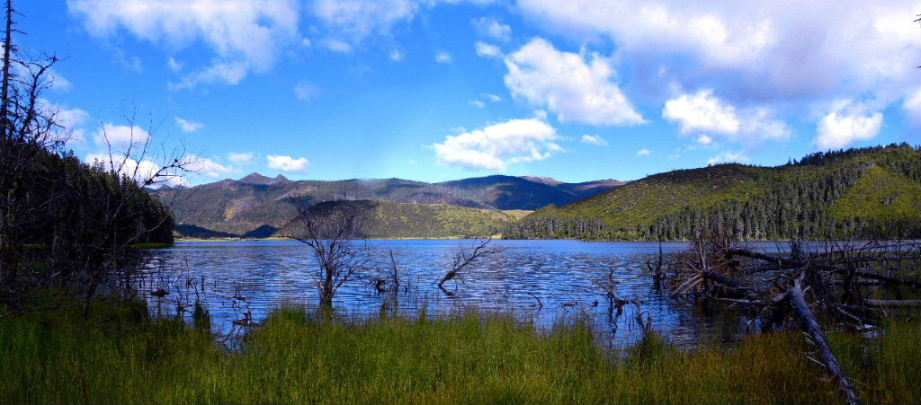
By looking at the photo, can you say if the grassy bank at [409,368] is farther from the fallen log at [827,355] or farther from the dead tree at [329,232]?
the dead tree at [329,232]

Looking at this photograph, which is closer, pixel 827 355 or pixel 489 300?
pixel 827 355

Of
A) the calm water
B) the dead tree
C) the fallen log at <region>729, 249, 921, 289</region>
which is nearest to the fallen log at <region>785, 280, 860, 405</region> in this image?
the fallen log at <region>729, 249, 921, 289</region>

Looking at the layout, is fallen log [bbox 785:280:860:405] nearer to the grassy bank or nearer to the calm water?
the grassy bank

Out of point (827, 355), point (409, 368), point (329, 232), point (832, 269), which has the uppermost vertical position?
point (329, 232)

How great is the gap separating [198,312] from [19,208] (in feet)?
23.1

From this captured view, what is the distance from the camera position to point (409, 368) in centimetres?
895

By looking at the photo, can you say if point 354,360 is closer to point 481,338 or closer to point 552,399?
point 481,338

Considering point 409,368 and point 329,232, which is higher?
point 329,232

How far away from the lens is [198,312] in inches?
661

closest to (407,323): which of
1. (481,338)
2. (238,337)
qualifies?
(481,338)

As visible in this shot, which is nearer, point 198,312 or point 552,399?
point 552,399

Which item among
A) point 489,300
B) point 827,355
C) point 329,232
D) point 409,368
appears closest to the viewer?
point 827,355

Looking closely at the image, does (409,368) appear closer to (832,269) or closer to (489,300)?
(832,269)

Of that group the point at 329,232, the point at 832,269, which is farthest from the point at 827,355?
the point at 329,232
